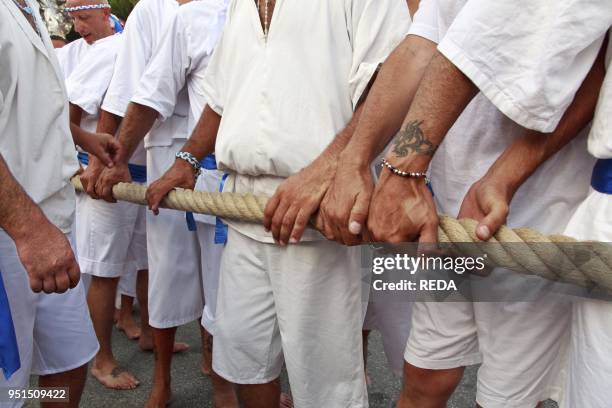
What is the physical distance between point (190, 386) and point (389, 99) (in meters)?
2.01

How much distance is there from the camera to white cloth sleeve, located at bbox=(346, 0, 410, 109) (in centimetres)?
147

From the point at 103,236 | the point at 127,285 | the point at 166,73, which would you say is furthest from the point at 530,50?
the point at 127,285

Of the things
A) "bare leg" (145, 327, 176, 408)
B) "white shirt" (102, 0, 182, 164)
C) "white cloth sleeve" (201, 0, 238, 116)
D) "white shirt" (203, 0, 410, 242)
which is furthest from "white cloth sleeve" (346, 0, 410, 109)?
"bare leg" (145, 327, 176, 408)

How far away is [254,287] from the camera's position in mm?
1698

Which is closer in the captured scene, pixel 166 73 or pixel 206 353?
pixel 166 73

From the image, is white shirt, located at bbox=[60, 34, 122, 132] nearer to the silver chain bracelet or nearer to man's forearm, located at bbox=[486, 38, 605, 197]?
the silver chain bracelet

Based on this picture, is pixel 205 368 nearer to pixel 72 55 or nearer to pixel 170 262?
pixel 170 262

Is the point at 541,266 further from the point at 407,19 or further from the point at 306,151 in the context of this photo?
the point at 407,19

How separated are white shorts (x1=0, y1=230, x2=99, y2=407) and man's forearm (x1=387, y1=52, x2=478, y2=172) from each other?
1.25m

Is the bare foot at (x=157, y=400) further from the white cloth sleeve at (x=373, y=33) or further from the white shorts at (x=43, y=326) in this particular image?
the white cloth sleeve at (x=373, y=33)

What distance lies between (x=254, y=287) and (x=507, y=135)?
91cm

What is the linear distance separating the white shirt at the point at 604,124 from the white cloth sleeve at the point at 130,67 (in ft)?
7.15

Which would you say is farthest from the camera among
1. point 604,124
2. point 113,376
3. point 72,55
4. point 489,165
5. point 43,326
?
point 72,55

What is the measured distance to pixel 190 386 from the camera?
2705mm
